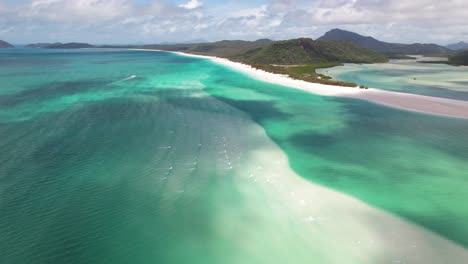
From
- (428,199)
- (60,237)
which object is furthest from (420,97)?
(60,237)

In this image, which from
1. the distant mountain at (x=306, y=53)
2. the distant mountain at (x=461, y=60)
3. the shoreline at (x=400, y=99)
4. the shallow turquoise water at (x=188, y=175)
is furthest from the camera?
the distant mountain at (x=461, y=60)

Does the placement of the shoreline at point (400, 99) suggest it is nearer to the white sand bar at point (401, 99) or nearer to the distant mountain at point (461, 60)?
the white sand bar at point (401, 99)

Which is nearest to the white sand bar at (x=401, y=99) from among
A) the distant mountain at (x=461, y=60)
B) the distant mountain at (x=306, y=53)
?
the distant mountain at (x=306, y=53)

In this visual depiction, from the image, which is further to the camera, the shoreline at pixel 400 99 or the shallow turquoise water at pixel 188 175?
the shoreline at pixel 400 99

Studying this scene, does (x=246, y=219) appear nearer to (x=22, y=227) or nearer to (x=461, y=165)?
(x=22, y=227)

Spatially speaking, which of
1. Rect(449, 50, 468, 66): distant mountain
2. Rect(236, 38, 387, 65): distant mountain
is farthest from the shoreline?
Rect(449, 50, 468, 66): distant mountain

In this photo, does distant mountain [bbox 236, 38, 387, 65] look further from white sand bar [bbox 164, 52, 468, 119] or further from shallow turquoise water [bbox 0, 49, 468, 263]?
shallow turquoise water [bbox 0, 49, 468, 263]
